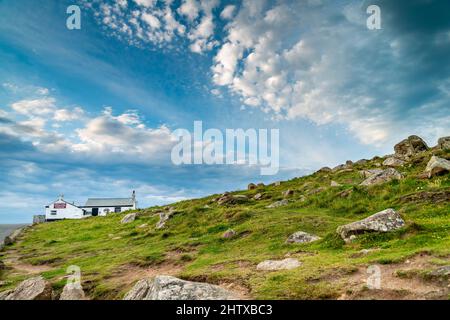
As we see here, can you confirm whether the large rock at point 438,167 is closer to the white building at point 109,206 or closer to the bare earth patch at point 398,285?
the bare earth patch at point 398,285

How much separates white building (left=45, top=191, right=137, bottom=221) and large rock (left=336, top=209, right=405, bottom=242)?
→ 92.2 m

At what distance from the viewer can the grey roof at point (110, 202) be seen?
113 metres

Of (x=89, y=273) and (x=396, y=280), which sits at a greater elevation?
(x=396, y=280)

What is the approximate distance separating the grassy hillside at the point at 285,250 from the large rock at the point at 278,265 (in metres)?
0.45

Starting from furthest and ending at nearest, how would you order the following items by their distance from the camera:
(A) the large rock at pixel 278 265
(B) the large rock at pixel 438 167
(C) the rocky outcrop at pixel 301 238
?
(B) the large rock at pixel 438 167 → (C) the rocky outcrop at pixel 301 238 → (A) the large rock at pixel 278 265

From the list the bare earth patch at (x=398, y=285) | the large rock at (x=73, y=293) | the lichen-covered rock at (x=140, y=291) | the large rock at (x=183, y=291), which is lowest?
the large rock at (x=73, y=293)

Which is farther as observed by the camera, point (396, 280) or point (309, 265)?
point (309, 265)

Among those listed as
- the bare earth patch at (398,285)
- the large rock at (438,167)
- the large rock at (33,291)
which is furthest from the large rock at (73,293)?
the large rock at (438,167)

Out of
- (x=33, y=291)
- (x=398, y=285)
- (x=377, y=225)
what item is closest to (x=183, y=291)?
(x=398, y=285)

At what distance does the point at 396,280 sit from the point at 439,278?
1.16 metres

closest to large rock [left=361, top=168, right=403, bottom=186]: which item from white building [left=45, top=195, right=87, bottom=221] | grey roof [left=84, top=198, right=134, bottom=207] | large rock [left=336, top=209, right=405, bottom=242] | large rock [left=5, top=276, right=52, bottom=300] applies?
large rock [left=336, top=209, right=405, bottom=242]
